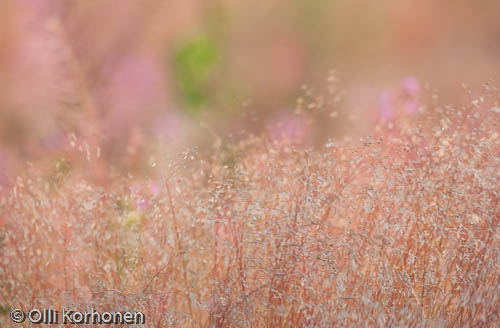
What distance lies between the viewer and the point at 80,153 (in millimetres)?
2002

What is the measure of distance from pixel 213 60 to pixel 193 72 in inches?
5.6

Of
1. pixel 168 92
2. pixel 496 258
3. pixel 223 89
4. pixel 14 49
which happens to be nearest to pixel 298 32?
pixel 223 89

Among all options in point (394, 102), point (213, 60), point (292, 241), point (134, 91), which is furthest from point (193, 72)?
point (292, 241)

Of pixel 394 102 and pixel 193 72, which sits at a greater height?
pixel 193 72

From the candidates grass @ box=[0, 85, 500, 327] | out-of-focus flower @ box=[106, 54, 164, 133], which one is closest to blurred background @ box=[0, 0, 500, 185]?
out-of-focus flower @ box=[106, 54, 164, 133]

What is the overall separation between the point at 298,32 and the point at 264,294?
2.77m

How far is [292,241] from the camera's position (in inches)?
62.7

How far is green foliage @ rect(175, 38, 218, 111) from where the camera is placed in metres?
3.88

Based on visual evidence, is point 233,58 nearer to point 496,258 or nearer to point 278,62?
point 278,62

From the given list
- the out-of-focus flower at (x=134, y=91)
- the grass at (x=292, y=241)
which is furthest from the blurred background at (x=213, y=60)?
the grass at (x=292, y=241)

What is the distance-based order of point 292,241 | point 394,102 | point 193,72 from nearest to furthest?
1. point 292,241
2. point 394,102
3. point 193,72

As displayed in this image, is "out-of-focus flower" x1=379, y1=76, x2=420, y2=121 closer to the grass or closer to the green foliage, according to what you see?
the green foliage

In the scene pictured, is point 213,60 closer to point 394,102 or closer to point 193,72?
point 193,72

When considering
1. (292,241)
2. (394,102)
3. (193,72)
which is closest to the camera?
(292,241)
